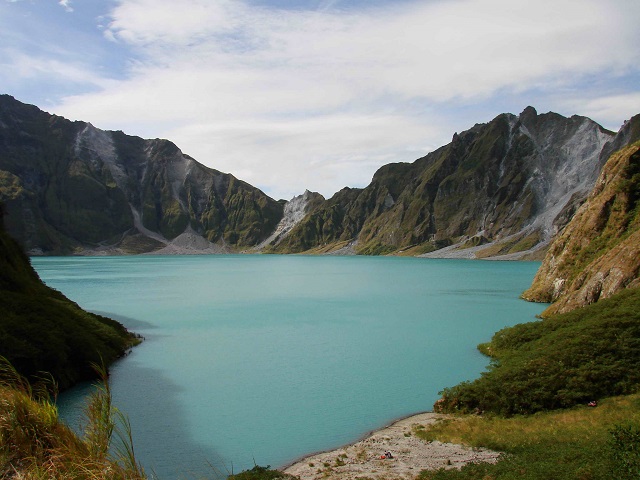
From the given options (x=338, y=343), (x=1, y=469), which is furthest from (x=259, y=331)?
(x=1, y=469)

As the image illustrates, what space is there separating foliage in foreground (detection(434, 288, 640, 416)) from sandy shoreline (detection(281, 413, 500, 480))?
4.69m

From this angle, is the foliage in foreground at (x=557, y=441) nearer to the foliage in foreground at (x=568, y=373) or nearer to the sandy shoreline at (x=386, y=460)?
the sandy shoreline at (x=386, y=460)

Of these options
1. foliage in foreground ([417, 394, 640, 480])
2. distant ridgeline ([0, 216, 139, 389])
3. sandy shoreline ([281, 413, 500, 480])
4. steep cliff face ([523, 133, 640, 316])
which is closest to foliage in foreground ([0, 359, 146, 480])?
foliage in foreground ([417, 394, 640, 480])

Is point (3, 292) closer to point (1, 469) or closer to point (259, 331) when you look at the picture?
point (259, 331)

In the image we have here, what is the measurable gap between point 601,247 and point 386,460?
44.3 meters

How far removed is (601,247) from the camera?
53625 millimetres

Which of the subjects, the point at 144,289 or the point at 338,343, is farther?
the point at 144,289

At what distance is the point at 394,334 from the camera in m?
50.0

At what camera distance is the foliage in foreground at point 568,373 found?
78.7 ft

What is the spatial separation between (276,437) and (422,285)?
8450 cm

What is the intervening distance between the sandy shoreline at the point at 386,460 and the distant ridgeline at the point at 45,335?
47.1ft

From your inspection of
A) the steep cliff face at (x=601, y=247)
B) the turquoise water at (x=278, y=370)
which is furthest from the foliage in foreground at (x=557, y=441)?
the steep cliff face at (x=601, y=247)

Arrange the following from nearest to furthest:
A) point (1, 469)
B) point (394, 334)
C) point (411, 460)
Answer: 1. point (1, 469)
2. point (411, 460)
3. point (394, 334)

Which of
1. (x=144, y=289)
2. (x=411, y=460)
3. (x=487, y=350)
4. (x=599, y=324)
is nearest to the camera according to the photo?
(x=411, y=460)
